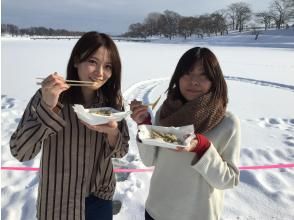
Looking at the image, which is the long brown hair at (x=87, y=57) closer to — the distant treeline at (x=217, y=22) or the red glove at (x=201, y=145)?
the red glove at (x=201, y=145)

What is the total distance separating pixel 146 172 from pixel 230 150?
6.93 ft

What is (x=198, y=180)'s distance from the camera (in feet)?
5.49

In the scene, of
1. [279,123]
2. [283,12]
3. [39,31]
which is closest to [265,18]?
[283,12]

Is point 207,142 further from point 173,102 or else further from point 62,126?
point 62,126

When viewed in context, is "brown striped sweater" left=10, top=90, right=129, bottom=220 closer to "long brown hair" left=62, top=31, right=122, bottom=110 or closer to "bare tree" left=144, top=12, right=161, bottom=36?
"long brown hair" left=62, top=31, right=122, bottom=110

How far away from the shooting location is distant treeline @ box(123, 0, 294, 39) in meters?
62.3

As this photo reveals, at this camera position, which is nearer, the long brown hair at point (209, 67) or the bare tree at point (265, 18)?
the long brown hair at point (209, 67)

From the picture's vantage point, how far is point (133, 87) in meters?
8.97

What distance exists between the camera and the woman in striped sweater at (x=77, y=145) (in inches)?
62.6

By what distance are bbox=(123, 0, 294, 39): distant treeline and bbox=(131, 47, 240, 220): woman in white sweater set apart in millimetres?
64315

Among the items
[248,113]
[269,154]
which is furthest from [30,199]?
[248,113]

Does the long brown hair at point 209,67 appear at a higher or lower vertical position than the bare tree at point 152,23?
lower

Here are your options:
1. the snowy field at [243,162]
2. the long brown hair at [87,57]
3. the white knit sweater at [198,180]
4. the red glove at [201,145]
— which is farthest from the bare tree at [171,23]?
the red glove at [201,145]

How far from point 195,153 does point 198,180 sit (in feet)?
0.49
